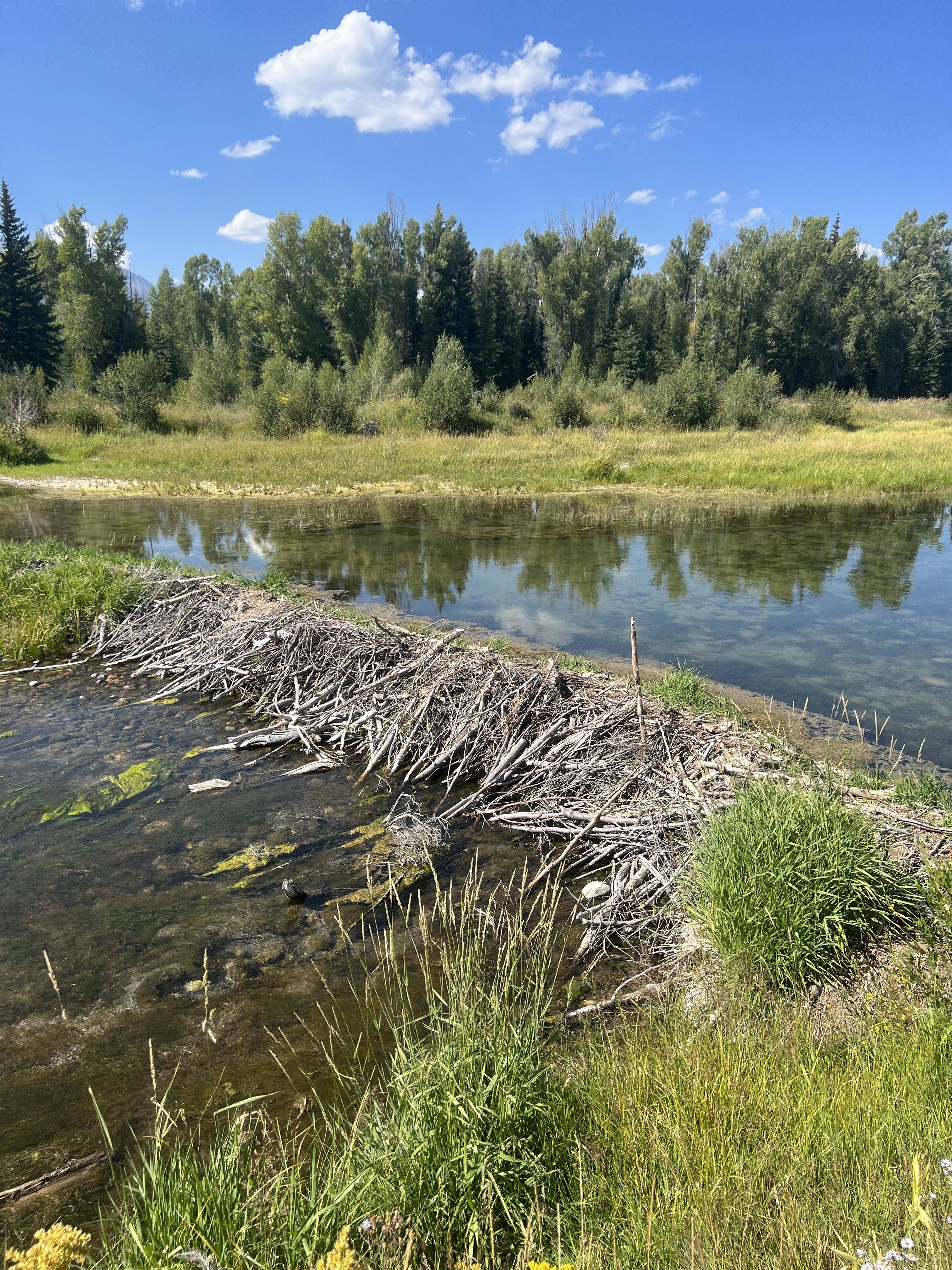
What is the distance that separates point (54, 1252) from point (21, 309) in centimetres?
5525

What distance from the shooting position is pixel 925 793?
5.21 metres

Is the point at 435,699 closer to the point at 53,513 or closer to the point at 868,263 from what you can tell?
the point at 53,513

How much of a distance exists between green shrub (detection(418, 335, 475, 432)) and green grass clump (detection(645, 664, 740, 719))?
3261 cm

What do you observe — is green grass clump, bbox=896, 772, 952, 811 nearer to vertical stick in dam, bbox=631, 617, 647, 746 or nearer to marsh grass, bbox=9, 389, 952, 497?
vertical stick in dam, bbox=631, 617, 647, 746

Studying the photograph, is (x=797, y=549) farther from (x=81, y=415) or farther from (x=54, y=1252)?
(x=81, y=415)

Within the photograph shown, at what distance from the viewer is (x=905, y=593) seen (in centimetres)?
1234

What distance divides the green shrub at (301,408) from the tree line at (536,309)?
45.8 ft

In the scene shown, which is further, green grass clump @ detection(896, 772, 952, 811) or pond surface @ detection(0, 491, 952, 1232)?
green grass clump @ detection(896, 772, 952, 811)

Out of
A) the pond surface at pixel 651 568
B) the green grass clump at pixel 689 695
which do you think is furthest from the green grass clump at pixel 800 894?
the pond surface at pixel 651 568

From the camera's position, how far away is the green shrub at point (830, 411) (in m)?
41.5

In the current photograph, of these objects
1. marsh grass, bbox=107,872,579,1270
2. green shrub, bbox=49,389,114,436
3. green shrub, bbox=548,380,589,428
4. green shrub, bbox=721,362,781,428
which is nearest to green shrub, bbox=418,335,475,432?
green shrub, bbox=548,380,589,428

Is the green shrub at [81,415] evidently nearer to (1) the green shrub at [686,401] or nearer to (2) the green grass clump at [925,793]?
(1) the green shrub at [686,401]

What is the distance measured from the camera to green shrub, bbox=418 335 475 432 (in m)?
37.4

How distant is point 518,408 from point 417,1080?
4219 centimetres
